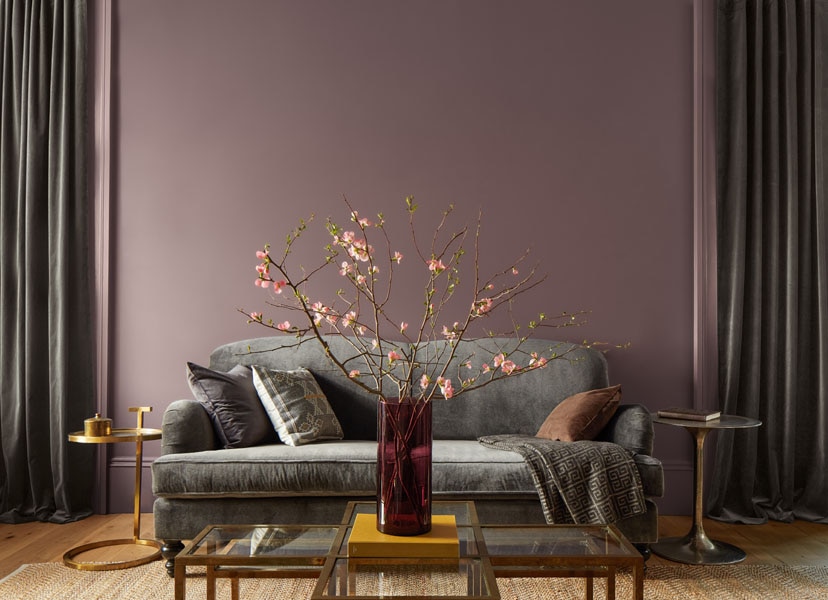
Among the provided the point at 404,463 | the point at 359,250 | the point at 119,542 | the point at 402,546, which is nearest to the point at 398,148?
the point at 359,250

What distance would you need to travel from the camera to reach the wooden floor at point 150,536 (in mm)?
3244

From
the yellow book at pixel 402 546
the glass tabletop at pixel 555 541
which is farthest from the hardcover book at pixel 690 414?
the yellow book at pixel 402 546

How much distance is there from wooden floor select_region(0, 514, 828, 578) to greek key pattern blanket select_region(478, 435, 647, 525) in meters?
0.44

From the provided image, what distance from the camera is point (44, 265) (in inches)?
156

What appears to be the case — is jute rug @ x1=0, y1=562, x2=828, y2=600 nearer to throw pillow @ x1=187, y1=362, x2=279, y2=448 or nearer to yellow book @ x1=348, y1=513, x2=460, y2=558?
throw pillow @ x1=187, y1=362, x2=279, y2=448

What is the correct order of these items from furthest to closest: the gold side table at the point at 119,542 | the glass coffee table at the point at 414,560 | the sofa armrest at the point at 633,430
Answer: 1. the sofa armrest at the point at 633,430
2. the gold side table at the point at 119,542
3. the glass coffee table at the point at 414,560

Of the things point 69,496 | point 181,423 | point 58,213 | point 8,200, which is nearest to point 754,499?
point 181,423

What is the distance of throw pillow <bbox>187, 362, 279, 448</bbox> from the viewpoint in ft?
10.7

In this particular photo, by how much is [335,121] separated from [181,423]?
1799 millimetres

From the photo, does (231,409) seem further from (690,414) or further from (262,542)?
(690,414)

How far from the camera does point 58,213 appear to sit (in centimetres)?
391

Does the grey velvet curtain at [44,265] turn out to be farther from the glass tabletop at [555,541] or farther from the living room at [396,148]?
the glass tabletop at [555,541]

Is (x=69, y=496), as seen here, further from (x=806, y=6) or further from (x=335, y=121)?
(x=806, y=6)

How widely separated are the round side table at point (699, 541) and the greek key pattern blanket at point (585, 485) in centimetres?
43
